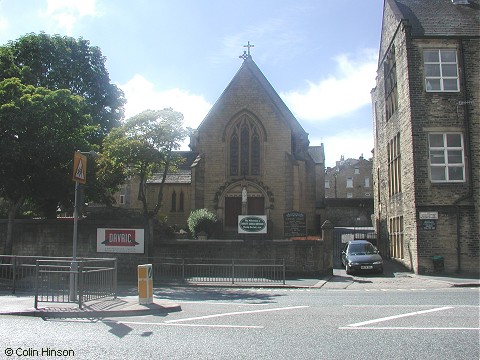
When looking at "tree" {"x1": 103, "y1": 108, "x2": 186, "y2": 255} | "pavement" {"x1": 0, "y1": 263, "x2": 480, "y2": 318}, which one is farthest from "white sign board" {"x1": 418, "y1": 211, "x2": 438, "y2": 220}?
"tree" {"x1": 103, "y1": 108, "x2": 186, "y2": 255}

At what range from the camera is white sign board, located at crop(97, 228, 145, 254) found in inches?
858

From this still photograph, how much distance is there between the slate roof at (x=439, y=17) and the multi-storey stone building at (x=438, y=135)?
5 cm

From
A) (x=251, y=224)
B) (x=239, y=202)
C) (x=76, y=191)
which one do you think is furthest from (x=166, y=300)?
(x=239, y=202)

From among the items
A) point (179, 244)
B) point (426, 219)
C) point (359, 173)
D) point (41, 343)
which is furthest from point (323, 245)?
point (359, 173)

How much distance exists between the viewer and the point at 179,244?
22453 mm

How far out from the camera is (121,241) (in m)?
21.9

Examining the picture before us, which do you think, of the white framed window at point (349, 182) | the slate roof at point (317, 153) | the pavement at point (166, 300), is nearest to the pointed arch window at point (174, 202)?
the pavement at point (166, 300)

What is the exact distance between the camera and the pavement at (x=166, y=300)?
33.3 ft

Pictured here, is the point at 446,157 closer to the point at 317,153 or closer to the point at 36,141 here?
the point at 36,141

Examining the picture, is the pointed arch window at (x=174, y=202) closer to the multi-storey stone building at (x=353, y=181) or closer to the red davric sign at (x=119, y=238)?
the red davric sign at (x=119, y=238)

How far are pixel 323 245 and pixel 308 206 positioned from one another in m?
13.6

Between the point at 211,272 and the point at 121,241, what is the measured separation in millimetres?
4601

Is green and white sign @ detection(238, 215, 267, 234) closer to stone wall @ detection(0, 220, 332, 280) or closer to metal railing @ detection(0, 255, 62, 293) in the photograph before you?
stone wall @ detection(0, 220, 332, 280)

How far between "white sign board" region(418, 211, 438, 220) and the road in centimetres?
1114
